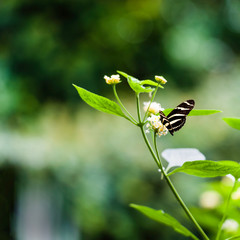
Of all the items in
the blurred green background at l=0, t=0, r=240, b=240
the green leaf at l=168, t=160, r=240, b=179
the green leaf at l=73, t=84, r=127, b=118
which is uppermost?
the green leaf at l=73, t=84, r=127, b=118

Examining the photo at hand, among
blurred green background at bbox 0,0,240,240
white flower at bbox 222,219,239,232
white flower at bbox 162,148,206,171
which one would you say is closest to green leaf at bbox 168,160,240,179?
white flower at bbox 162,148,206,171

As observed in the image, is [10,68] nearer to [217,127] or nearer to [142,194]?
[142,194]

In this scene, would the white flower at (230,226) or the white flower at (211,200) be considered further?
the white flower at (211,200)

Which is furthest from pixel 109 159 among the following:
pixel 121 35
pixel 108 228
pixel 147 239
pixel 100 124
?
pixel 121 35

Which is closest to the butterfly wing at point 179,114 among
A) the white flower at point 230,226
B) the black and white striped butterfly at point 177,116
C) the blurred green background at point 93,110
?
the black and white striped butterfly at point 177,116

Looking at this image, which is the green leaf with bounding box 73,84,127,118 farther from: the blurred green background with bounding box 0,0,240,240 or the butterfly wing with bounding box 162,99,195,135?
the blurred green background with bounding box 0,0,240,240

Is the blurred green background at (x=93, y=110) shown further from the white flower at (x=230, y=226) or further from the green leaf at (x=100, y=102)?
the green leaf at (x=100, y=102)
